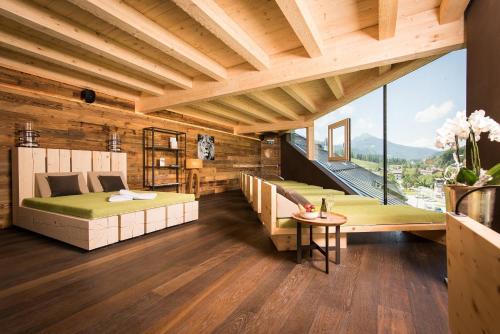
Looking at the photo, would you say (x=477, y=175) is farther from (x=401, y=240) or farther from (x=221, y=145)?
(x=221, y=145)

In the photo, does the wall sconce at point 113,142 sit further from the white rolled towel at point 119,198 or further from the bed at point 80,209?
the white rolled towel at point 119,198

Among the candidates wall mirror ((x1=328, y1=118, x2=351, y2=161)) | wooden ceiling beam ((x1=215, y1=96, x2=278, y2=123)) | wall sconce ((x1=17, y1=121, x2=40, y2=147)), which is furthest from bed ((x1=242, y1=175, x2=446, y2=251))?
wall sconce ((x1=17, y1=121, x2=40, y2=147))

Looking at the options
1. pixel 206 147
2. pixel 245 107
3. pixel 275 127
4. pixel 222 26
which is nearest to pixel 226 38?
pixel 222 26

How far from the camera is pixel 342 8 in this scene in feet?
7.62

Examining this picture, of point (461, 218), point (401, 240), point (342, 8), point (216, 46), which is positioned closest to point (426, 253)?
point (401, 240)

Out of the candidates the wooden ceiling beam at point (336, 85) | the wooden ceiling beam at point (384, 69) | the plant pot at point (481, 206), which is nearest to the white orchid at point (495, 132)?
the plant pot at point (481, 206)

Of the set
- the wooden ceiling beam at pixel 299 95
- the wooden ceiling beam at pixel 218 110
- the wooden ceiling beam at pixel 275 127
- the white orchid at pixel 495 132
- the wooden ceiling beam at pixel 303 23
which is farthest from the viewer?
the wooden ceiling beam at pixel 275 127

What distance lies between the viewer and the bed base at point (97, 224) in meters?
2.50

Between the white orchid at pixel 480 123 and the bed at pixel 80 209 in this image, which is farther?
the bed at pixel 80 209

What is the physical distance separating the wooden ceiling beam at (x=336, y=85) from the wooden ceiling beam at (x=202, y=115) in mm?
3470

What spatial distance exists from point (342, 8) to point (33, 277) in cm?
377

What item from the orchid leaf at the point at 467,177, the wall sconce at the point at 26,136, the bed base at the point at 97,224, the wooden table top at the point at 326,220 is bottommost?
the bed base at the point at 97,224

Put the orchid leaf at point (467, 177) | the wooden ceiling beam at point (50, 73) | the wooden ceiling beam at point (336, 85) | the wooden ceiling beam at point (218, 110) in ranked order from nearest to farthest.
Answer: the orchid leaf at point (467, 177), the wooden ceiling beam at point (50, 73), the wooden ceiling beam at point (336, 85), the wooden ceiling beam at point (218, 110)

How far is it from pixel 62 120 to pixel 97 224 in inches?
99.4
